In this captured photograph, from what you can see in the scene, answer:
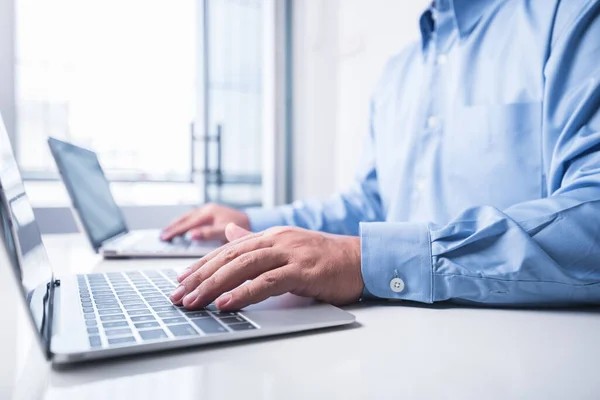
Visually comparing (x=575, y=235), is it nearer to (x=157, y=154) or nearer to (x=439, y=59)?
(x=439, y=59)

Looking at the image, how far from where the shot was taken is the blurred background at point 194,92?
1971 millimetres

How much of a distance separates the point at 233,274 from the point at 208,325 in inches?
2.7

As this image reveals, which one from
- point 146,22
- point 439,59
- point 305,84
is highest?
point 146,22

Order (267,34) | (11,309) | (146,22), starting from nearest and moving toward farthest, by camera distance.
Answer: (11,309), (146,22), (267,34)

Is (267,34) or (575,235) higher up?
(267,34)

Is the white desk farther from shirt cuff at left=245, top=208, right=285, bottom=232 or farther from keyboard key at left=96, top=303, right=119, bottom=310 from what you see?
shirt cuff at left=245, top=208, right=285, bottom=232

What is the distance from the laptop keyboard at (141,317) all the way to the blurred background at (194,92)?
1.42 meters

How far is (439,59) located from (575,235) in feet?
1.91

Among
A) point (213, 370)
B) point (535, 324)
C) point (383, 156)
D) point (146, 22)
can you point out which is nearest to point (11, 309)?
point (213, 370)

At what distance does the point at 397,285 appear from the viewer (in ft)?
1.72

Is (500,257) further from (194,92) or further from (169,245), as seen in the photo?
(194,92)

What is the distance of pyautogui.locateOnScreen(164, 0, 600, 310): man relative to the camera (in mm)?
500

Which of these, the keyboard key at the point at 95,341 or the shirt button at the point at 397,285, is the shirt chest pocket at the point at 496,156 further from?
the keyboard key at the point at 95,341

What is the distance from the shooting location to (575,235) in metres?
0.52
